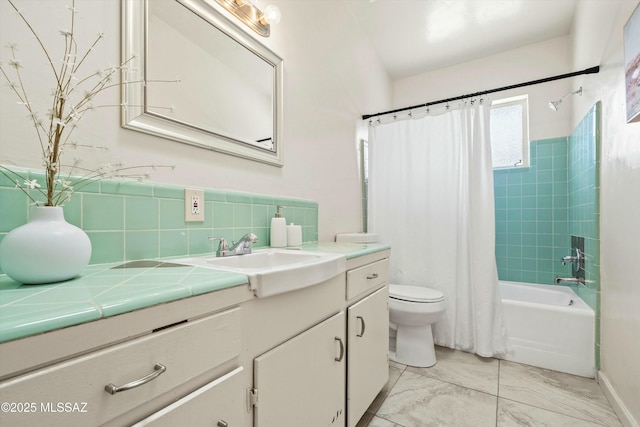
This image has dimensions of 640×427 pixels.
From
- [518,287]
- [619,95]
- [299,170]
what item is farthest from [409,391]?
[619,95]

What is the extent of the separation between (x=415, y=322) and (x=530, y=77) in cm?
257

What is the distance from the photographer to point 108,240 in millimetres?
881

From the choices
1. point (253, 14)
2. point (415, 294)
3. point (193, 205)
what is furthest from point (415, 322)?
point (253, 14)

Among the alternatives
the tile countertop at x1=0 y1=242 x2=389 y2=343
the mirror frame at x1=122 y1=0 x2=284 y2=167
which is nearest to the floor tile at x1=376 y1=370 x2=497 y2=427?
the tile countertop at x1=0 y1=242 x2=389 y2=343

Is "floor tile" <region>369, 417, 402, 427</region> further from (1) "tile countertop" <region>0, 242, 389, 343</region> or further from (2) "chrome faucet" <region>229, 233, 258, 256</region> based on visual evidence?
(1) "tile countertop" <region>0, 242, 389, 343</region>

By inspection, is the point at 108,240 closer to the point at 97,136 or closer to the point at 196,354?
the point at 97,136

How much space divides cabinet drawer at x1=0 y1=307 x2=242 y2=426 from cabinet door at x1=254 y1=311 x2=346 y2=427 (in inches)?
7.0

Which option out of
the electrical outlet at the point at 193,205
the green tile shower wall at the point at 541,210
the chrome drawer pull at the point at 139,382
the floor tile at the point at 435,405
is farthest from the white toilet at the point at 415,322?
the chrome drawer pull at the point at 139,382

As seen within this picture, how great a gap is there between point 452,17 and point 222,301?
2.83 metres

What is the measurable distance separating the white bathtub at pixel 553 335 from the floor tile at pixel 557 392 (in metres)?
0.07

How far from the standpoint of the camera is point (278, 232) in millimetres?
1459

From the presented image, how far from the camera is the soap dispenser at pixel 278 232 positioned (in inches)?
57.1

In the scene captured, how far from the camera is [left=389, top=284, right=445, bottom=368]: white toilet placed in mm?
1916

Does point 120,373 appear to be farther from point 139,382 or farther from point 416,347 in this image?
point 416,347
